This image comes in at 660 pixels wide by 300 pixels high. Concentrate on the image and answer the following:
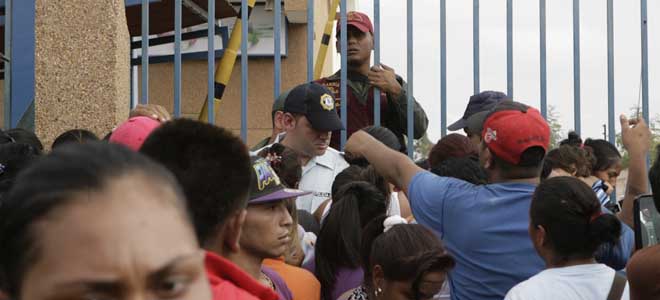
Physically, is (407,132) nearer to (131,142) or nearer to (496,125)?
(496,125)

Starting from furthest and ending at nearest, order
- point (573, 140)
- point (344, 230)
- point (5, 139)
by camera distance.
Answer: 1. point (573, 140)
2. point (5, 139)
3. point (344, 230)

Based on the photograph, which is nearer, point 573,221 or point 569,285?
point 569,285

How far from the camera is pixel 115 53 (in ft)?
18.5

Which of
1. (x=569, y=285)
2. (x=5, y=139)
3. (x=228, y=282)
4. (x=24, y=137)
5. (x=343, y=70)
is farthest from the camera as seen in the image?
(x=343, y=70)

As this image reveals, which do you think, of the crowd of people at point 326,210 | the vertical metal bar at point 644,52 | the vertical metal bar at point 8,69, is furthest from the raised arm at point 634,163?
the vertical metal bar at point 8,69

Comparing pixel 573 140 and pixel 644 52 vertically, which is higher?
pixel 644 52

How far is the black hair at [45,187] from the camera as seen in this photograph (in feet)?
3.86

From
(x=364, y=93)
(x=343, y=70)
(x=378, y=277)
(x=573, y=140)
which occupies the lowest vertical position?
(x=378, y=277)

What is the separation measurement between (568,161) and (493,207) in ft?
5.66

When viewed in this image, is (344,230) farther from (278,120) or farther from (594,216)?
(278,120)

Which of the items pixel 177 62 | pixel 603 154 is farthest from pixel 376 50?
pixel 603 154

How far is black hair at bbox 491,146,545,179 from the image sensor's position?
3.76 metres

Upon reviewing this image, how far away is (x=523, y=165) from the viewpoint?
3.77m

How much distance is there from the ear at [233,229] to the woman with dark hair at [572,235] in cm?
139
